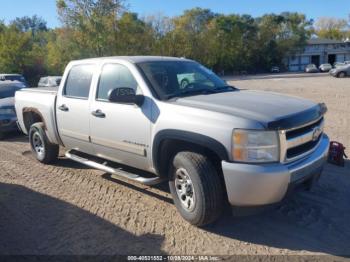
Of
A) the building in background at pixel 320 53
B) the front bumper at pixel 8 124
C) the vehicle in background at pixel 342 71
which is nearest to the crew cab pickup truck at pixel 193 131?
the front bumper at pixel 8 124

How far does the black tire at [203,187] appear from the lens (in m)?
3.75

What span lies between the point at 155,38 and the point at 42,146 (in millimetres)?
48638

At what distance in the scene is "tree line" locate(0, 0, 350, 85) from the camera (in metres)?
35.6

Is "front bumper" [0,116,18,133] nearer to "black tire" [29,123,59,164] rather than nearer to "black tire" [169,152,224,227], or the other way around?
"black tire" [29,123,59,164]

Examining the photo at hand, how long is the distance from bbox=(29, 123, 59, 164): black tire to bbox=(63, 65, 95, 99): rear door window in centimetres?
113

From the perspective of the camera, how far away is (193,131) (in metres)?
3.77

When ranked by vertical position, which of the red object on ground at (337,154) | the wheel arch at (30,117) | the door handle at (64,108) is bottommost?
the red object on ground at (337,154)

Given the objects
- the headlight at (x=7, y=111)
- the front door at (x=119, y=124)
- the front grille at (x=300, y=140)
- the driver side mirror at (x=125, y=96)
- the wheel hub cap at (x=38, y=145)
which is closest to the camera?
the front grille at (x=300, y=140)

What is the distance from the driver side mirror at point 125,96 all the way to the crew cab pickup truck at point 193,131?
0.04ft

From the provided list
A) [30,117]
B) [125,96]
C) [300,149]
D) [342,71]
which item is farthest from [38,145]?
[342,71]

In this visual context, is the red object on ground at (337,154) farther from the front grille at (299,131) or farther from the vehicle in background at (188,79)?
the vehicle in background at (188,79)

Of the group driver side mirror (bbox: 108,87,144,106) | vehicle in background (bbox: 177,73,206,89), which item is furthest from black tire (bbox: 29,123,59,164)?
vehicle in background (bbox: 177,73,206,89)

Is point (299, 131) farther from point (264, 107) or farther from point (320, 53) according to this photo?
point (320, 53)

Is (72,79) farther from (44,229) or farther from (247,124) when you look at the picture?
(247,124)
